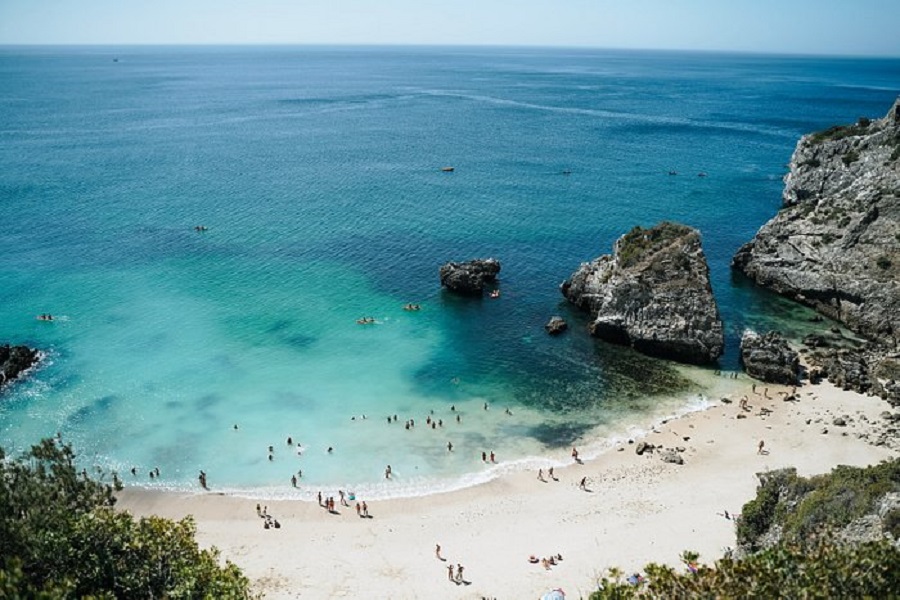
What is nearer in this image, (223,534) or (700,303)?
(223,534)

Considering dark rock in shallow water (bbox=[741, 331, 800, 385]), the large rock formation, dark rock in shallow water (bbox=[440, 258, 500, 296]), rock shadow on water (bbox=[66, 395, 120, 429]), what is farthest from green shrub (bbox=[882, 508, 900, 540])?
rock shadow on water (bbox=[66, 395, 120, 429])

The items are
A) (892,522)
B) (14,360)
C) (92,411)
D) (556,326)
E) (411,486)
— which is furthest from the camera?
(556,326)

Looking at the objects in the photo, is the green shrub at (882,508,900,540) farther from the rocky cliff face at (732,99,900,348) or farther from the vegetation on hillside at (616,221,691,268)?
the rocky cliff face at (732,99,900,348)

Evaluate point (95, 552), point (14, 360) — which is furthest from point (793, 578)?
point (14, 360)

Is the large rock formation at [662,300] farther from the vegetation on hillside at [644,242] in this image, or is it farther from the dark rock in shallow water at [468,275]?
the dark rock in shallow water at [468,275]

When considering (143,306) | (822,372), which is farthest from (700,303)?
(143,306)

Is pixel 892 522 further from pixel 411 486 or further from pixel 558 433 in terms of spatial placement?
pixel 411 486

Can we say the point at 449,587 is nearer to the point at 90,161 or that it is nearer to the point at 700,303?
the point at 700,303
